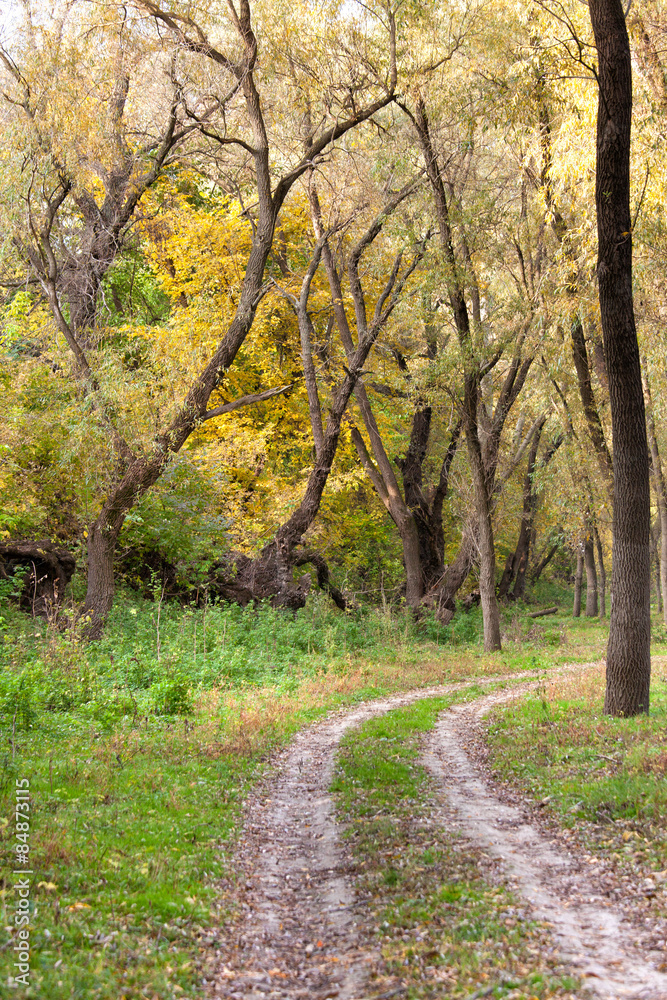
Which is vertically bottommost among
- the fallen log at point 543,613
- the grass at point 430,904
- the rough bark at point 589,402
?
the fallen log at point 543,613

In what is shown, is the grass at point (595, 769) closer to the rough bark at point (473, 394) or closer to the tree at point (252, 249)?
the rough bark at point (473, 394)

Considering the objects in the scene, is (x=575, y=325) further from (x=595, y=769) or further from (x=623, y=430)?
(x=595, y=769)

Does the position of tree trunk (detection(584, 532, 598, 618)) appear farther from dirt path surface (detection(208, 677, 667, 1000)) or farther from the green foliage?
dirt path surface (detection(208, 677, 667, 1000))

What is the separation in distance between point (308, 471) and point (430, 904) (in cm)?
2000

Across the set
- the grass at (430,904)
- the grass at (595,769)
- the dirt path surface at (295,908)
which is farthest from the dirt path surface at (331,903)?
the grass at (595,769)

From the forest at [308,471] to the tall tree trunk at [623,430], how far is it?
0.05 m

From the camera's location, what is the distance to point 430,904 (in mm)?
5316

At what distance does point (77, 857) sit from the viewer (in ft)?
18.3

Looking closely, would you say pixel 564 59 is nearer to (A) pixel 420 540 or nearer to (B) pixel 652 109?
(B) pixel 652 109

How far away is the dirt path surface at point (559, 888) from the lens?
14.0 ft

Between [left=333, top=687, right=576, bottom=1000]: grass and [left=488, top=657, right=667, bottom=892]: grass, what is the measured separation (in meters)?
1.19

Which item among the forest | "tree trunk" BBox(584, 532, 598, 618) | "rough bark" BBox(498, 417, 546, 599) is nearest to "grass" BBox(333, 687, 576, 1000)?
the forest

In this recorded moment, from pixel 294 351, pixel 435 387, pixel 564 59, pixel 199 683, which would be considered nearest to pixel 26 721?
pixel 199 683

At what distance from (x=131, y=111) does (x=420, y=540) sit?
1700 cm
